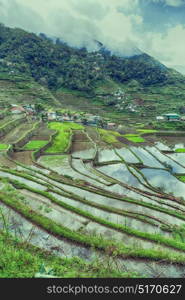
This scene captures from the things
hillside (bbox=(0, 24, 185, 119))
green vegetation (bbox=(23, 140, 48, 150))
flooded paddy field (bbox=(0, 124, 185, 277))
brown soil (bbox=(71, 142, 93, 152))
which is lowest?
flooded paddy field (bbox=(0, 124, 185, 277))

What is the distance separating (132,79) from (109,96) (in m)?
41.6

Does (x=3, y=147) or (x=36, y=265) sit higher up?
(x=3, y=147)

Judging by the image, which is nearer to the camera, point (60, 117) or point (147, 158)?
point (147, 158)

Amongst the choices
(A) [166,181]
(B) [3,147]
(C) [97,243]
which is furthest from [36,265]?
(B) [3,147]

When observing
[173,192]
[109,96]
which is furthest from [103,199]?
[109,96]

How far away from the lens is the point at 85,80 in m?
118

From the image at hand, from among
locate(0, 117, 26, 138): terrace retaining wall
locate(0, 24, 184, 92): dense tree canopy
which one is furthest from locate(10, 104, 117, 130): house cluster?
locate(0, 24, 184, 92): dense tree canopy

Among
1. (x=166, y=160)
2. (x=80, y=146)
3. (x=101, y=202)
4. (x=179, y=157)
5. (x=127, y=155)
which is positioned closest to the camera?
(x=101, y=202)

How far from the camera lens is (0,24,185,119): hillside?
88.8 meters

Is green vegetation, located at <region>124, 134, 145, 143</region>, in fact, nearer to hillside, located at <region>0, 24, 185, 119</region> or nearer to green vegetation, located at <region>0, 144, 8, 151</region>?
green vegetation, located at <region>0, 144, 8, 151</region>

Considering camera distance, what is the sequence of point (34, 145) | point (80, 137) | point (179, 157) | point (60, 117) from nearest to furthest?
point (34, 145)
point (179, 157)
point (80, 137)
point (60, 117)

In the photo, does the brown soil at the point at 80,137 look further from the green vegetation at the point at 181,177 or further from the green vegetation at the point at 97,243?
the green vegetation at the point at 97,243

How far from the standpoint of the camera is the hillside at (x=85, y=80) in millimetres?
88812

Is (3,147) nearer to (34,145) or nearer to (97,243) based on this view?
(34,145)
